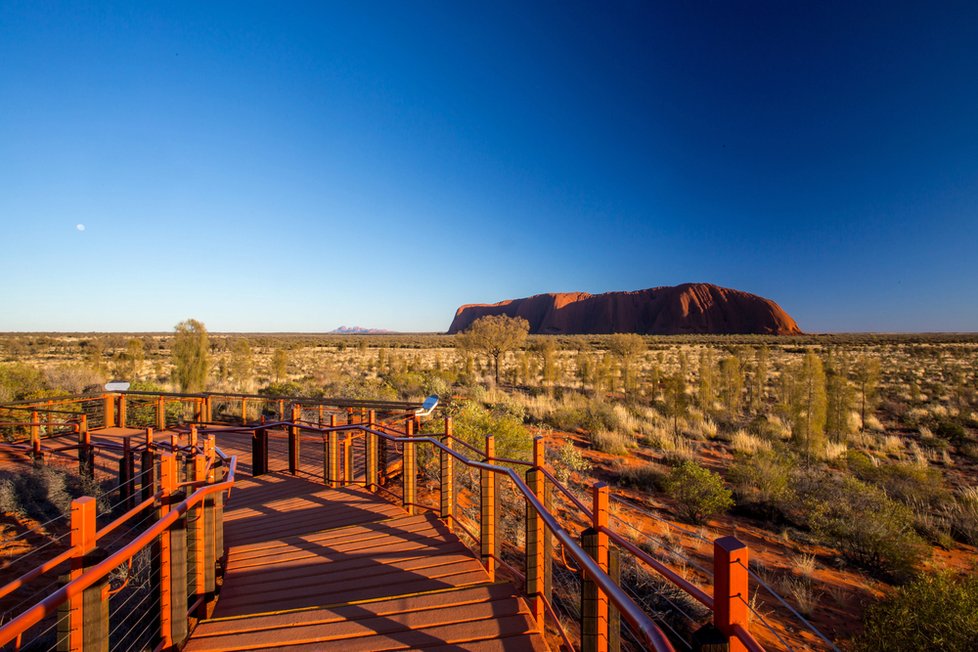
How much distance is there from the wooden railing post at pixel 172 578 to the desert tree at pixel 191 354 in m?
16.2

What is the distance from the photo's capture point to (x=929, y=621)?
395cm

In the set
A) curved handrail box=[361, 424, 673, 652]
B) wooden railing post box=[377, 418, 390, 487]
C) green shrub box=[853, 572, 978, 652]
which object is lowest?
green shrub box=[853, 572, 978, 652]

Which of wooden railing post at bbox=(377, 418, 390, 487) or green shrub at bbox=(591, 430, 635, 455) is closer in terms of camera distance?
wooden railing post at bbox=(377, 418, 390, 487)

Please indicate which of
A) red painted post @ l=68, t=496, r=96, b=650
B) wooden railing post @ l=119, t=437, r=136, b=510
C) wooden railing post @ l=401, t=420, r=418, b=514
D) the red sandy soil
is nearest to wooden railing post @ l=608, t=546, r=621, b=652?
the red sandy soil

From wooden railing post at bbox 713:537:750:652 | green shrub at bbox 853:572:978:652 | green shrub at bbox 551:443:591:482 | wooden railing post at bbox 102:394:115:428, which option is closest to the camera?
wooden railing post at bbox 713:537:750:652

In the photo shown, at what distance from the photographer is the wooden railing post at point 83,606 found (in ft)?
6.73

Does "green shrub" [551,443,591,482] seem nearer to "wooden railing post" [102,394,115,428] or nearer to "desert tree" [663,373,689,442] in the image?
"desert tree" [663,373,689,442]

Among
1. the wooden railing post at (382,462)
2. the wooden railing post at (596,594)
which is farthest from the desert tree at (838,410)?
the wooden railing post at (596,594)

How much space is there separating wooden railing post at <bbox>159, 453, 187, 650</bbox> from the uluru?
311 feet

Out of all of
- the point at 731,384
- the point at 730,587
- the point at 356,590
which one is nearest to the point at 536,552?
the point at 356,590

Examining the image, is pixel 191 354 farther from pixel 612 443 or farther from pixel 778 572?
pixel 778 572

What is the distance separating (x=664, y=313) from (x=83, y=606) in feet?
399

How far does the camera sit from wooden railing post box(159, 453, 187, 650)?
9.58ft

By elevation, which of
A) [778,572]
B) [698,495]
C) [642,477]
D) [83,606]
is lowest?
[778,572]
